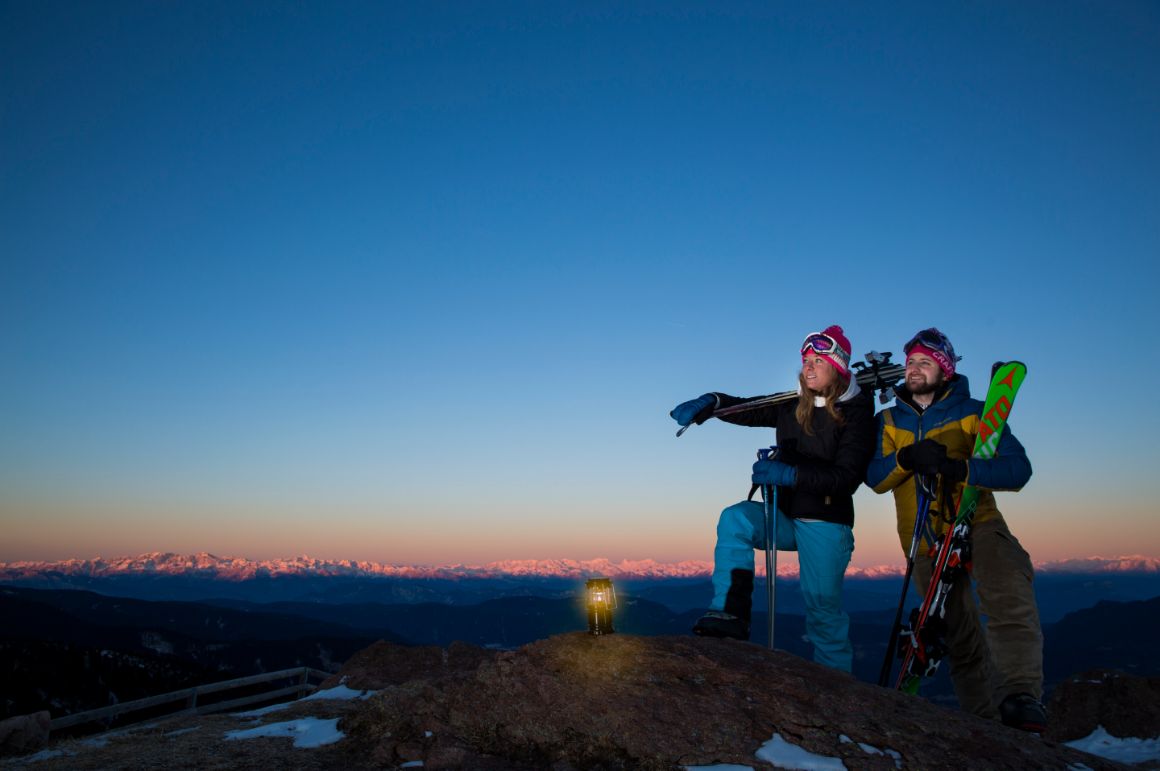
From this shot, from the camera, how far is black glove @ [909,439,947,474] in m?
→ 5.24

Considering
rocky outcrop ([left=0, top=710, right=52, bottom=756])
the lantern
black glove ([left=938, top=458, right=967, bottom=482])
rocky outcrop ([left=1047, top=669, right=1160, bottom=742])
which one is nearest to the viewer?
black glove ([left=938, top=458, right=967, bottom=482])

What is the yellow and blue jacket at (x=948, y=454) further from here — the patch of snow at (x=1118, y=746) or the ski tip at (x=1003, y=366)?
the patch of snow at (x=1118, y=746)

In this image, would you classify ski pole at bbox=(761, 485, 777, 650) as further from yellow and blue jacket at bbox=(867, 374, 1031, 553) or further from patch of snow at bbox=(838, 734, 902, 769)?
patch of snow at bbox=(838, 734, 902, 769)

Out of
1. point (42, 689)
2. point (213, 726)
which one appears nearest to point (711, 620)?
point (213, 726)

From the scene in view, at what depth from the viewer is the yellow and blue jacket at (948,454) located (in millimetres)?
5234

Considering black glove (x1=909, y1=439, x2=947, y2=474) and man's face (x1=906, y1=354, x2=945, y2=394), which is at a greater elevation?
man's face (x1=906, y1=354, x2=945, y2=394)

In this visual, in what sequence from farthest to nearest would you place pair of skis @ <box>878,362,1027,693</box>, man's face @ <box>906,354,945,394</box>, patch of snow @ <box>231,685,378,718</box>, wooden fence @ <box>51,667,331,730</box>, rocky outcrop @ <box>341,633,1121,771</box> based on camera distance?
wooden fence @ <box>51,667,331,730</box>
patch of snow @ <box>231,685,378,718</box>
man's face @ <box>906,354,945,394</box>
pair of skis @ <box>878,362,1027,693</box>
rocky outcrop @ <box>341,633,1121,771</box>

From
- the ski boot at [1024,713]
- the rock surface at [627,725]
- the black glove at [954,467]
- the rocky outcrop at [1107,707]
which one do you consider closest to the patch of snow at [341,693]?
the rock surface at [627,725]

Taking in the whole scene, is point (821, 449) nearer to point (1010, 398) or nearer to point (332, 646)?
point (1010, 398)

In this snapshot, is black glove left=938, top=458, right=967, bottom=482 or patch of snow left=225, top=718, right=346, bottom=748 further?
patch of snow left=225, top=718, right=346, bottom=748

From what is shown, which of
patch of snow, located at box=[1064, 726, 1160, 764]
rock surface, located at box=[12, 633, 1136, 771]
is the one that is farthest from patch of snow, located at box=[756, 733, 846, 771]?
patch of snow, located at box=[1064, 726, 1160, 764]

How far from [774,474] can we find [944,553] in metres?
1.52

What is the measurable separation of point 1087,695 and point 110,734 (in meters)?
15.4

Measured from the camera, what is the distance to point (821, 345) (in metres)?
6.13
